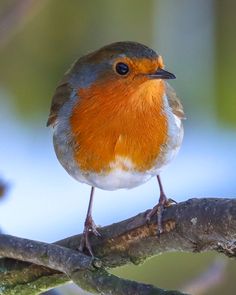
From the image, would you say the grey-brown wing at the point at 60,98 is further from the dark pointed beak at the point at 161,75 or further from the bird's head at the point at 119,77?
the dark pointed beak at the point at 161,75

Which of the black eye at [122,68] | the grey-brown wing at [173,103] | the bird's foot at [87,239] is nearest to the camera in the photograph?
the bird's foot at [87,239]

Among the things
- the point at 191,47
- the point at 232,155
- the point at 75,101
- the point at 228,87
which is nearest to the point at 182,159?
the point at 232,155

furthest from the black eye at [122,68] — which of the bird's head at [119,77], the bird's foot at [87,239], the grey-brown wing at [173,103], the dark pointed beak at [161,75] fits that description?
the bird's foot at [87,239]

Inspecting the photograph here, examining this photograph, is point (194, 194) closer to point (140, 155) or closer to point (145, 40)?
point (145, 40)

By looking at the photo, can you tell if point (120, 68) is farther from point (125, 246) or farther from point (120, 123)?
point (125, 246)

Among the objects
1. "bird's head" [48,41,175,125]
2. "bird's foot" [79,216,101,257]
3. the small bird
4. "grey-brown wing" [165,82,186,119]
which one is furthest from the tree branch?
"grey-brown wing" [165,82,186,119]

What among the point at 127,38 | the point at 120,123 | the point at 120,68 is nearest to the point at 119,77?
the point at 120,68

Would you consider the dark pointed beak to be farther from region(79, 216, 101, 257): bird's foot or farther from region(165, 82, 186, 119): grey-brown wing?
region(79, 216, 101, 257): bird's foot
